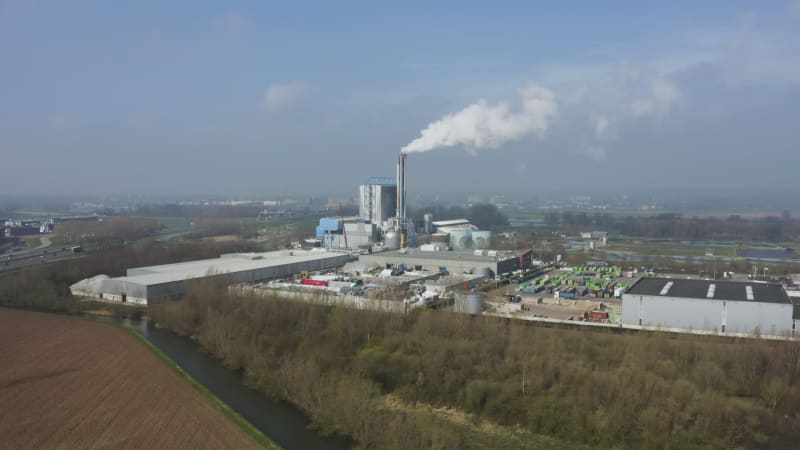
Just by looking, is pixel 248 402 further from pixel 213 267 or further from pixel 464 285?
pixel 213 267

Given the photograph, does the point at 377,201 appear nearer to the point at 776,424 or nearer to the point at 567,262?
the point at 567,262

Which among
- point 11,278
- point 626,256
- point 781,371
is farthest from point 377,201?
point 781,371

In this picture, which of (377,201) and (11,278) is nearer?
(11,278)

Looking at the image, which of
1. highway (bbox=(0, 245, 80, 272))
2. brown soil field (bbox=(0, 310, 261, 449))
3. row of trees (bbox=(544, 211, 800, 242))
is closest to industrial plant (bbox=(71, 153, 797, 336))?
brown soil field (bbox=(0, 310, 261, 449))

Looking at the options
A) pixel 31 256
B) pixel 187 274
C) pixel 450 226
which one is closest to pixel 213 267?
pixel 187 274

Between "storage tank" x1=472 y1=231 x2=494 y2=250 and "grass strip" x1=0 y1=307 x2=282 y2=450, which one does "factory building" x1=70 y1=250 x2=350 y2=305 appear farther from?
"storage tank" x1=472 y1=231 x2=494 y2=250

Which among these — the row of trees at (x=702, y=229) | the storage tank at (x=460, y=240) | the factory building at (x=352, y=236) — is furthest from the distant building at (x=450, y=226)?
the row of trees at (x=702, y=229)
